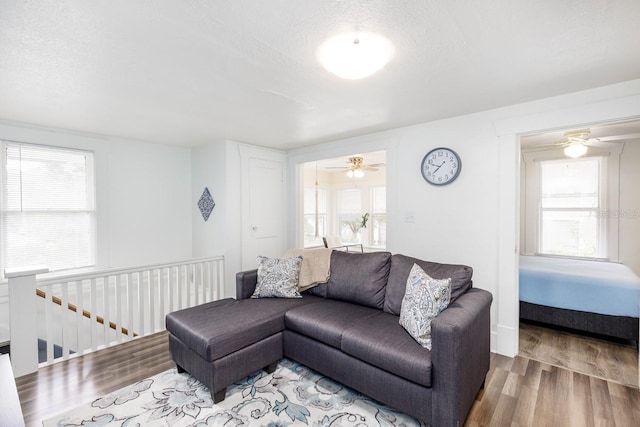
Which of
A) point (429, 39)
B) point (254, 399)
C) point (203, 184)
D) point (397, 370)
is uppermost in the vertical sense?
point (429, 39)

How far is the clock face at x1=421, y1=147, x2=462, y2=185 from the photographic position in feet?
10.3

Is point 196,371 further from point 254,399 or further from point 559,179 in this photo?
point 559,179

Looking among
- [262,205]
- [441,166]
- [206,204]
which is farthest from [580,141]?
[206,204]

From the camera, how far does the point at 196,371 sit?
2215mm

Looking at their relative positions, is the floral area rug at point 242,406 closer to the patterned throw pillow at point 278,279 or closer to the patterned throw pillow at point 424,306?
the patterned throw pillow at point 424,306

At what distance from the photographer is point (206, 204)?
14.5ft

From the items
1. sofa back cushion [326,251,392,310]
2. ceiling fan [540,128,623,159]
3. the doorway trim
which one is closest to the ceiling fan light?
ceiling fan [540,128,623,159]

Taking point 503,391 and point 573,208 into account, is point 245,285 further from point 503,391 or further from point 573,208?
point 573,208

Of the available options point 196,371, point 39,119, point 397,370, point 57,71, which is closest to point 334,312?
Result: point 397,370

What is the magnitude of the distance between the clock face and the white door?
2291 millimetres

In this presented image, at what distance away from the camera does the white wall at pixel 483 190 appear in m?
2.52

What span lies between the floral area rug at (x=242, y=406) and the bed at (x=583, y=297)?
2.41 metres

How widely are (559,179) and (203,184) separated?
17.9 feet

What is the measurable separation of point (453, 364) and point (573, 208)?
433cm
